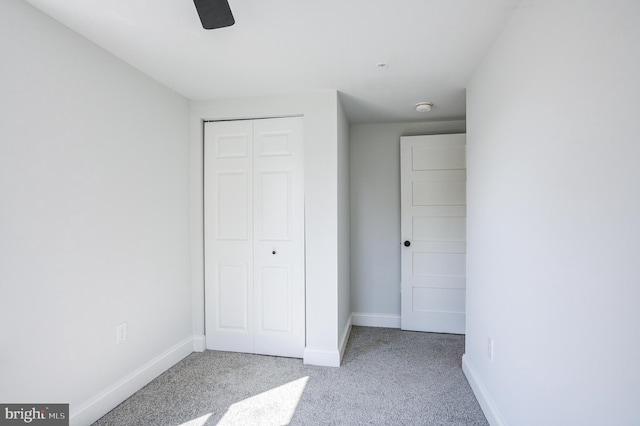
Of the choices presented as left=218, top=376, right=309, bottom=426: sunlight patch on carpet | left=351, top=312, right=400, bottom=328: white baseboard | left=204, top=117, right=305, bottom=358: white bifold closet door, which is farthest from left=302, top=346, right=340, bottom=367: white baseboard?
left=351, top=312, right=400, bottom=328: white baseboard

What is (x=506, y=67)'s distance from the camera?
5.49 ft

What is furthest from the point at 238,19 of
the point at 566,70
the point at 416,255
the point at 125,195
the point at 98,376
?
the point at 416,255

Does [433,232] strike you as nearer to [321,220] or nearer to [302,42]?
[321,220]

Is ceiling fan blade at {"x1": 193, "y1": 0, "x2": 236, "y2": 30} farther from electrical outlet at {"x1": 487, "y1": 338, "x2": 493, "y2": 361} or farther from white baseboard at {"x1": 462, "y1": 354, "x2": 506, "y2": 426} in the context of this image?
white baseboard at {"x1": 462, "y1": 354, "x2": 506, "y2": 426}

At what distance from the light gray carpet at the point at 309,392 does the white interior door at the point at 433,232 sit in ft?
1.71

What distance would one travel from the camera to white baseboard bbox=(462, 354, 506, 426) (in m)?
1.74

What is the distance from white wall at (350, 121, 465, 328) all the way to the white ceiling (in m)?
0.91

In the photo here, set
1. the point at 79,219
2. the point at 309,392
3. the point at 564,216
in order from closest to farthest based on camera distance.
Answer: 1. the point at 564,216
2. the point at 79,219
3. the point at 309,392

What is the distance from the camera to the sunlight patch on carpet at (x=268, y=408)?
1.87 m

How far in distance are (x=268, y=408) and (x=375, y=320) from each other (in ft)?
6.10

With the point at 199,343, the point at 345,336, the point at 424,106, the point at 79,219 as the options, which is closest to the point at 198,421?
the point at 199,343

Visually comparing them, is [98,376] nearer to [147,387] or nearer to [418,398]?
[147,387]

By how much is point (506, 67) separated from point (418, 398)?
7.16 feet

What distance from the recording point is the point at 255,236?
279 centimetres
